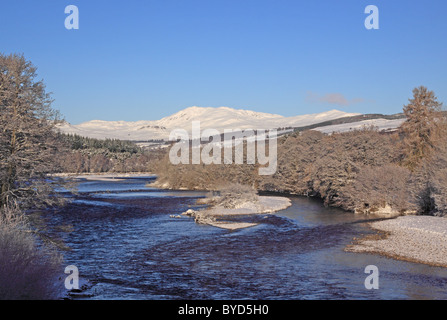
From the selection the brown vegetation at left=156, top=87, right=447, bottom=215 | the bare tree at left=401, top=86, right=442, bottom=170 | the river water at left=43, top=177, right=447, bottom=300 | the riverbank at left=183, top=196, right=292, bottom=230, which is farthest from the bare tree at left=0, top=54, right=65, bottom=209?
the bare tree at left=401, top=86, right=442, bottom=170

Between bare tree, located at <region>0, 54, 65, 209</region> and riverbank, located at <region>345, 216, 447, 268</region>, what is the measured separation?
22.9 meters

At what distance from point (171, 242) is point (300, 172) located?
181 ft

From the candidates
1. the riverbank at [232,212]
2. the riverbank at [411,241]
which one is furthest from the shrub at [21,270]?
the riverbank at [232,212]

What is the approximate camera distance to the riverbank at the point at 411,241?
29.2 m

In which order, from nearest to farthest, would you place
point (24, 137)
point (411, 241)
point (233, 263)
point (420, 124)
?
point (24, 137)
point (233, 263)
point (411, 241)
point (420, 124)

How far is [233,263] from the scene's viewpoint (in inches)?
1117

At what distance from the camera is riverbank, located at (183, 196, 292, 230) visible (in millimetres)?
45797

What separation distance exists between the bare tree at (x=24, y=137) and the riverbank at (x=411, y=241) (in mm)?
22927

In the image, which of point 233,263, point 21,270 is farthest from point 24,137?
point 233,263

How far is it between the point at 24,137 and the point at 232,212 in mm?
34292

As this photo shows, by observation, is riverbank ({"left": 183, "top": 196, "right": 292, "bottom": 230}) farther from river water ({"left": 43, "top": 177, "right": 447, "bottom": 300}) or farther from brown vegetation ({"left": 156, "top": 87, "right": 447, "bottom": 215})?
brown vegetation ({"left": 156, "top": 87, "right": 447, "bottom": 215})

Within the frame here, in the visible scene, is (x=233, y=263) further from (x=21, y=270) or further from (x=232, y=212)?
(x=232, y=212)
